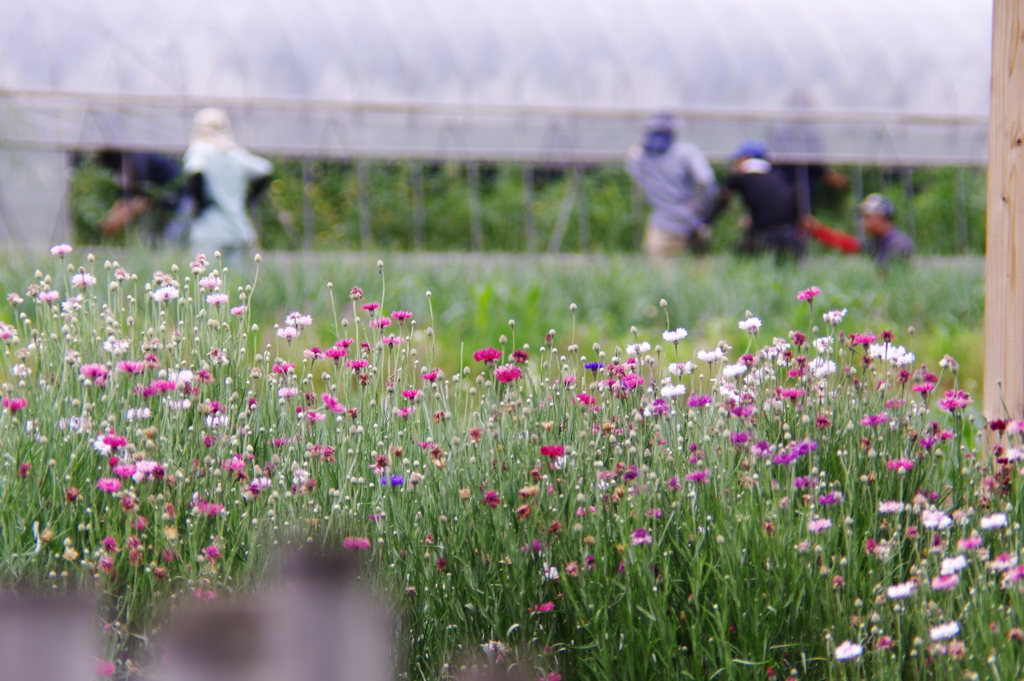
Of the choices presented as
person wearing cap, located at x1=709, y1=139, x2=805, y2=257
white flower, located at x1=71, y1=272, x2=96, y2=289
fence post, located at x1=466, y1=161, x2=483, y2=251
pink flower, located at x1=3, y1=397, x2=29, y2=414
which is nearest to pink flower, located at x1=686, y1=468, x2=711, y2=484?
pink flower, located at x1=3, y1=397, x2=29, y2=414

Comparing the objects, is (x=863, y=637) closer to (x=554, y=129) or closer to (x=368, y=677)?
(x=368, y=677)

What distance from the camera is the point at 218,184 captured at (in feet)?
29.0

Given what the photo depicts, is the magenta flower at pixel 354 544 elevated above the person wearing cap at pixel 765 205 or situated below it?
below

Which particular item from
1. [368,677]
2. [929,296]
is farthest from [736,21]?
[368,677]

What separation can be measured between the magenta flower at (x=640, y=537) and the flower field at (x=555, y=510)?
0.12ft

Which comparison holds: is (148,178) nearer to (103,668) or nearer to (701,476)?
(103,668)

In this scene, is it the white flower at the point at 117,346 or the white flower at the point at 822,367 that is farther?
the white flower at the point at 822,367

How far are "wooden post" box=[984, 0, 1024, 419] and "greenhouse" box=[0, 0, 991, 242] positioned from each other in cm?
1198

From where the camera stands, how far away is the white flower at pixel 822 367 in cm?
241

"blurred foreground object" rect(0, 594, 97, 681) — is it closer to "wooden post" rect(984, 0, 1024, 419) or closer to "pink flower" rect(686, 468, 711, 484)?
"pink flower" rect(686, 468, 711, 484)

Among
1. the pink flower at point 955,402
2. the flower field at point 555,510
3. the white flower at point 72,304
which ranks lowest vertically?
the flower field at point 555,510

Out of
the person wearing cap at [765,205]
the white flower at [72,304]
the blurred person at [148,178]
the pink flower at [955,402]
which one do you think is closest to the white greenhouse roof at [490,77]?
the blurred person at [148,178]

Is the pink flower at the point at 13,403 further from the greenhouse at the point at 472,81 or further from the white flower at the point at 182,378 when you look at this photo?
the greenhouse at the point at 472,81

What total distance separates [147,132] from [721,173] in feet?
30.7
